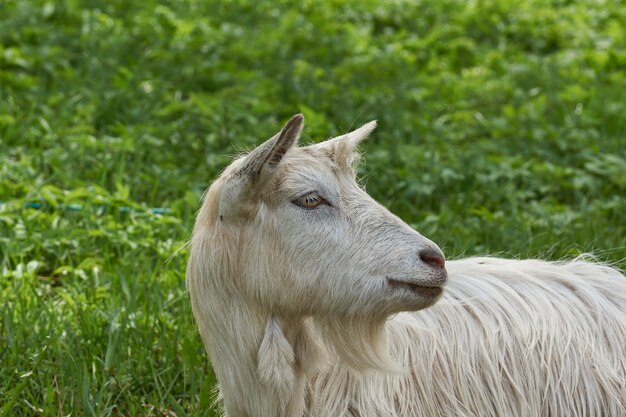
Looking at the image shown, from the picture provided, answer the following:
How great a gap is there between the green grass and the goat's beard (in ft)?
2.51

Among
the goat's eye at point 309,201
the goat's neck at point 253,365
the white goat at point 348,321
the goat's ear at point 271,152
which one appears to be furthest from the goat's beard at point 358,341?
the goat's ear at point 271,152

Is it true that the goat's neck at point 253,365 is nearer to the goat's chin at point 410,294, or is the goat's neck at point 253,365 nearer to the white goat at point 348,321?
the white goat at point 348,321

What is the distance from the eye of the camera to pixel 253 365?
3.56m

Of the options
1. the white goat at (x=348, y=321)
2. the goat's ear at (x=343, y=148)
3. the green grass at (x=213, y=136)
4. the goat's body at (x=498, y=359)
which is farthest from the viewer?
the green grass at (x=213, y=136)

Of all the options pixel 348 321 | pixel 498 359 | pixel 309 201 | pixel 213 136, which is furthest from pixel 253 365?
pixel 213 136

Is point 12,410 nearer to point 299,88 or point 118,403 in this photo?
point 118,403

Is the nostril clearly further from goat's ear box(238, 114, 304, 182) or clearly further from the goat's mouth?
goat's ear box(238, 114, 304, 182)

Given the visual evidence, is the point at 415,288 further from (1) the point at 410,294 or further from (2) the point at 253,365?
(2) the point at 253,365

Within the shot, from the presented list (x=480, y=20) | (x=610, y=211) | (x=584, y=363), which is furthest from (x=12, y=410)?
(x=480, y=20)

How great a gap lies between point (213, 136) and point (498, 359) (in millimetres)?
3359

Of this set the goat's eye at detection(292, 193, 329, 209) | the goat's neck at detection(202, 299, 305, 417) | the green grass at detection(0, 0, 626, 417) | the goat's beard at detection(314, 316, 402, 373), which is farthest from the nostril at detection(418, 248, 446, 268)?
the green grass at detection(0, 0, 626, 417)

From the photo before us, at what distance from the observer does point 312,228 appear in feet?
11.4

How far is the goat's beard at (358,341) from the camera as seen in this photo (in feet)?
11.5

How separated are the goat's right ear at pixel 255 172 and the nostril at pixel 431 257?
513 mm
